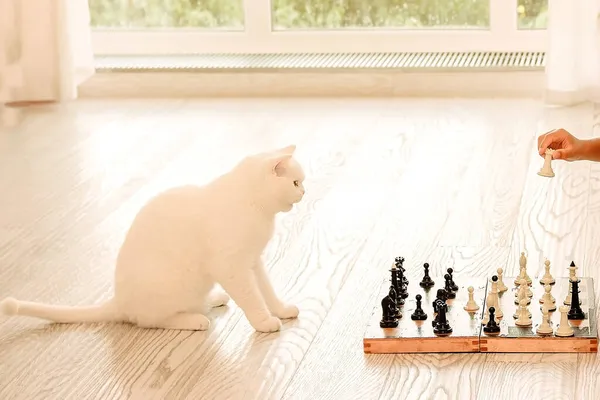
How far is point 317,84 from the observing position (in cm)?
434

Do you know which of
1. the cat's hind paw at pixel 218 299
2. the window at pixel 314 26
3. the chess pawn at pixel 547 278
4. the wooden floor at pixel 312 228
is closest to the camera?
the wooden floor at pixel 312 228

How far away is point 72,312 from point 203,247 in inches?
13.9

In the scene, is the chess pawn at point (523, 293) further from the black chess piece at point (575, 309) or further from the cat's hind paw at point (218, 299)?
the cat's hind paw at point (218, 299)

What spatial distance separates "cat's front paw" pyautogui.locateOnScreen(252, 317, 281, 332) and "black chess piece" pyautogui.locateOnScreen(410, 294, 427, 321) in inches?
→ 11.1

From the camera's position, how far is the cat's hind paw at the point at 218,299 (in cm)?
237

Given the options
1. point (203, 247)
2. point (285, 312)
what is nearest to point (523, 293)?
point (285, 312)

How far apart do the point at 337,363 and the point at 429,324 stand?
20cm

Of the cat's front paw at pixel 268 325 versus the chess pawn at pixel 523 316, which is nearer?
the chess pawn at pixel 523 316

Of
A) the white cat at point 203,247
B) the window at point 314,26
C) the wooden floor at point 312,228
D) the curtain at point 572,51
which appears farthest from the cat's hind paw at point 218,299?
the window at point 314,26

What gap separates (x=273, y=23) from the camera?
4527 millimetres

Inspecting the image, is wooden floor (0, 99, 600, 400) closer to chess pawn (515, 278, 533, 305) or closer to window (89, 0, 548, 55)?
chess pawn (515, 278, 533, 305)

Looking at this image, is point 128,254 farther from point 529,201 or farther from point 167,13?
point 167,13

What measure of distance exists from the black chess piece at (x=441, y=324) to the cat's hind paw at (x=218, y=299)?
0.51 meters

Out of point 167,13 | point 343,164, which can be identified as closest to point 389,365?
point 343,164
